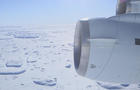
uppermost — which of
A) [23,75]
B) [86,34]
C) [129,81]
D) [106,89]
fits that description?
[86,34]

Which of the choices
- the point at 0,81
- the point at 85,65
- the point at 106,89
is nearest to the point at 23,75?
the point at 0,81

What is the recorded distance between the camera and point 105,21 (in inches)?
89.1

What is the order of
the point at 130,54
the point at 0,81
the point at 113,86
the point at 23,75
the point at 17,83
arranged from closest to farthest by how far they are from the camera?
the point at 130,54, the point at 113,86, the point at 17,83, the point at 0,81, the point at 23,75

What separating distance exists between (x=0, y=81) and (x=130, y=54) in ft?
69.4

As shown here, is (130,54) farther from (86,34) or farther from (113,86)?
(113,86)

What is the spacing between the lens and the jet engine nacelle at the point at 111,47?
2111 mm

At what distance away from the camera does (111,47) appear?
2123 millimetres

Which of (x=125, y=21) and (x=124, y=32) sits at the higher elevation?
(x=125, y=21)

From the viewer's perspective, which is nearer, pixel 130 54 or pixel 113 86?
pixel 130 54

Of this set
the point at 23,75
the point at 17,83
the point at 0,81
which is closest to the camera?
the point at 17,83

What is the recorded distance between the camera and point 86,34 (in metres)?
2.18

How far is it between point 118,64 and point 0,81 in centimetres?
2096

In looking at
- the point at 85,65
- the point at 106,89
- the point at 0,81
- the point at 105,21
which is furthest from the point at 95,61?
the point at 0,81

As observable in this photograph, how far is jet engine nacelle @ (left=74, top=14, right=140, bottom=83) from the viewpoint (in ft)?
6.93
